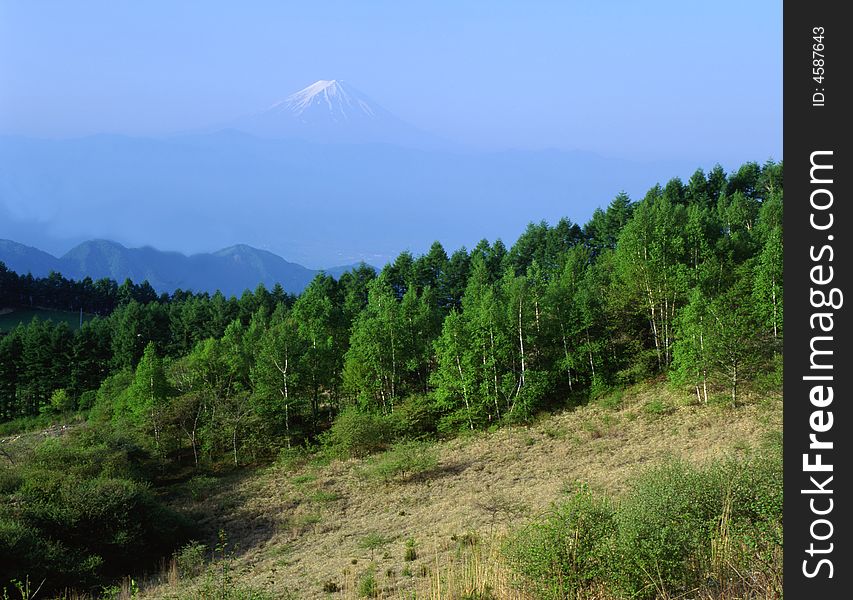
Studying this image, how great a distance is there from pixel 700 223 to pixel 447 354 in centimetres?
2430

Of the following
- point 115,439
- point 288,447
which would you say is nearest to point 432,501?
point 288,447

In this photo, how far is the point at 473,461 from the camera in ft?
125

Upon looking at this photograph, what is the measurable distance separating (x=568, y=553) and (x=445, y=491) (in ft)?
74.8

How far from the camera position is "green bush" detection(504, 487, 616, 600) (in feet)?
35.4

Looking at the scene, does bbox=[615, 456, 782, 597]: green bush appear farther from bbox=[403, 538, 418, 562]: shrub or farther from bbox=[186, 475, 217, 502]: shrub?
bbox=[186, 475, 217, 502]: shrub

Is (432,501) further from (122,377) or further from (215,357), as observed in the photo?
(122,377)

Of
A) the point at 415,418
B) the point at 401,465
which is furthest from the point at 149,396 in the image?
the point at 401,465

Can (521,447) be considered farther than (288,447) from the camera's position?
No

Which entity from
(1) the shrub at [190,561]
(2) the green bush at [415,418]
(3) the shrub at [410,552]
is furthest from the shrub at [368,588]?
(2) the green bush at [415,418]

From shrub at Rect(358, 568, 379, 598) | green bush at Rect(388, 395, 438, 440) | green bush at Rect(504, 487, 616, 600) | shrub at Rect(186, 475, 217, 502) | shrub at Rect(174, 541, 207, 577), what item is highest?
green bush at Rect(504, 487, 616, 600)

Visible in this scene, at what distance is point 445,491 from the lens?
33156 mm

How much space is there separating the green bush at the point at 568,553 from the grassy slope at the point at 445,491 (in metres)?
6.30

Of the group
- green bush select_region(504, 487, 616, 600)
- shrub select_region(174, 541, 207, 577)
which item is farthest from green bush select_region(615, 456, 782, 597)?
shrub select_region(174, 541, 207, 577)

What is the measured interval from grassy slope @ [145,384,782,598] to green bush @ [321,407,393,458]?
158cm
